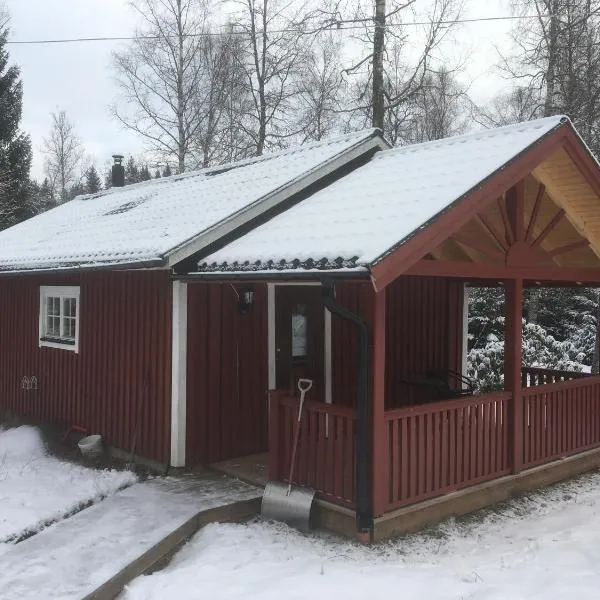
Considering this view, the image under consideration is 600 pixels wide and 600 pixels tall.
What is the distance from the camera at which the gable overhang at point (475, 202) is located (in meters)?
4.87

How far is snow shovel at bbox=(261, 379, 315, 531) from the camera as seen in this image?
5664 millimetres

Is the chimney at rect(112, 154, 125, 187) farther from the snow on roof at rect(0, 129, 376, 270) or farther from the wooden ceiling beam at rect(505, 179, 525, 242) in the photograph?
the wooden ceiling beam at rect(505, 179, 525, 242)

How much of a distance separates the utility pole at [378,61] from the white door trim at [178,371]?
10695 mm

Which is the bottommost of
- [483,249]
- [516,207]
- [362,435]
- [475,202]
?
[362,435]

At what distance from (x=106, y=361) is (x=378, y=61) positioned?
11.4 m

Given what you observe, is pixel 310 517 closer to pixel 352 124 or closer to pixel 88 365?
pixel 88 365

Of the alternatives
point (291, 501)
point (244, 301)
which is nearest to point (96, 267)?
point (244, 301)

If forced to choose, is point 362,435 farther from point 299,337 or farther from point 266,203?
point 266,203

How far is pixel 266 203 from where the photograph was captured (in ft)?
24.7

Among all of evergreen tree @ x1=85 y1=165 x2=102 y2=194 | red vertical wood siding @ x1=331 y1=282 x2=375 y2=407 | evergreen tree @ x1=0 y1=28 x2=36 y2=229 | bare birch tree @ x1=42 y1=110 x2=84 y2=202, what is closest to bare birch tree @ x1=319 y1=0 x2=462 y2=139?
red vertical wood siding @ x1=331 y1=282 x2=375 y2=407

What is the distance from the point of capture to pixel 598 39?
15.2 m

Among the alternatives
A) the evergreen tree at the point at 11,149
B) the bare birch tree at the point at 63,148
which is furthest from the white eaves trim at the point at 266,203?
the bare birch tree at the point at 63,148

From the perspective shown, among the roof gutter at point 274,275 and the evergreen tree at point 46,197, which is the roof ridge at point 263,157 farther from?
the evergreen tree at point 46,197

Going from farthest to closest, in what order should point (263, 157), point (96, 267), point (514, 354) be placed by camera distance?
point (263, 157) < point (96, 267) < point (514, 354)
